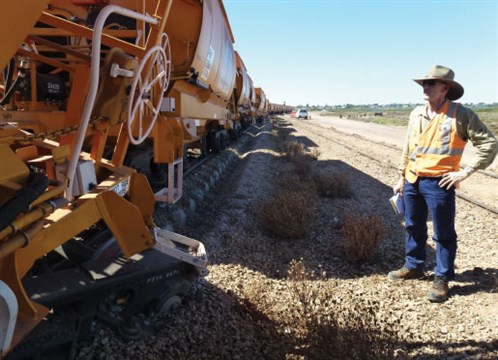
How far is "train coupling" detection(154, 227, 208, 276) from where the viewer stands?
300cm

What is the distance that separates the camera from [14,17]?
151cm

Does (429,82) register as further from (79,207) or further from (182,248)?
(79,207)

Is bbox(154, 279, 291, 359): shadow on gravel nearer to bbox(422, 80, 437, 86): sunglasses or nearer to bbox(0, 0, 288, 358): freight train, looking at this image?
bbox(0, 0, 288, 358): freight train

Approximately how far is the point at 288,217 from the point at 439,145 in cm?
242

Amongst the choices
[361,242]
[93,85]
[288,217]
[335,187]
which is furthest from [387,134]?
[93,85]

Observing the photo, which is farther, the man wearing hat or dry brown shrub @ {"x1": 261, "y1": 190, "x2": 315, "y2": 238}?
dry brown shrub @ {"x1": 261, "y1": 190, "x2": 315, "y2": 238}

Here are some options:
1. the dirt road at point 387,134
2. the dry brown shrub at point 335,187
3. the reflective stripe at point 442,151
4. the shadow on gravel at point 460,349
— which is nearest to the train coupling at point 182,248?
the shadow on gravel at point 460,349

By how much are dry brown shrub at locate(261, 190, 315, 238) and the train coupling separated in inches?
93.0

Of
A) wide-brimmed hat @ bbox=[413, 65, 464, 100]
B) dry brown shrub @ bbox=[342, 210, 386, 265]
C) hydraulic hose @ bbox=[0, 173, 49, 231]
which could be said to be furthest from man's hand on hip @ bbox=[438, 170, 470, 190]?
hydraulic hose @ bbox=[0, 173, 49, 231]

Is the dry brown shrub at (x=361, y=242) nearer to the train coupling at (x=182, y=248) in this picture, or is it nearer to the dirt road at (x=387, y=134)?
the train coupling at (x=182, y=248)

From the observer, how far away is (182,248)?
346 centimetres

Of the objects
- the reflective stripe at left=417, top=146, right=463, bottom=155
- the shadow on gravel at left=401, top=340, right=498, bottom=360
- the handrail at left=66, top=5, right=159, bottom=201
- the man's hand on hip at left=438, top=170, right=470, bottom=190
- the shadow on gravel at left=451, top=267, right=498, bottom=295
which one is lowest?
the shadow on gravel at left=401, top=340, right=498, bottom=360

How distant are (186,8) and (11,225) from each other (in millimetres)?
5080

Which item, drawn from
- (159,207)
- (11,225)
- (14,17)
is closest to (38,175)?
(11,225)
